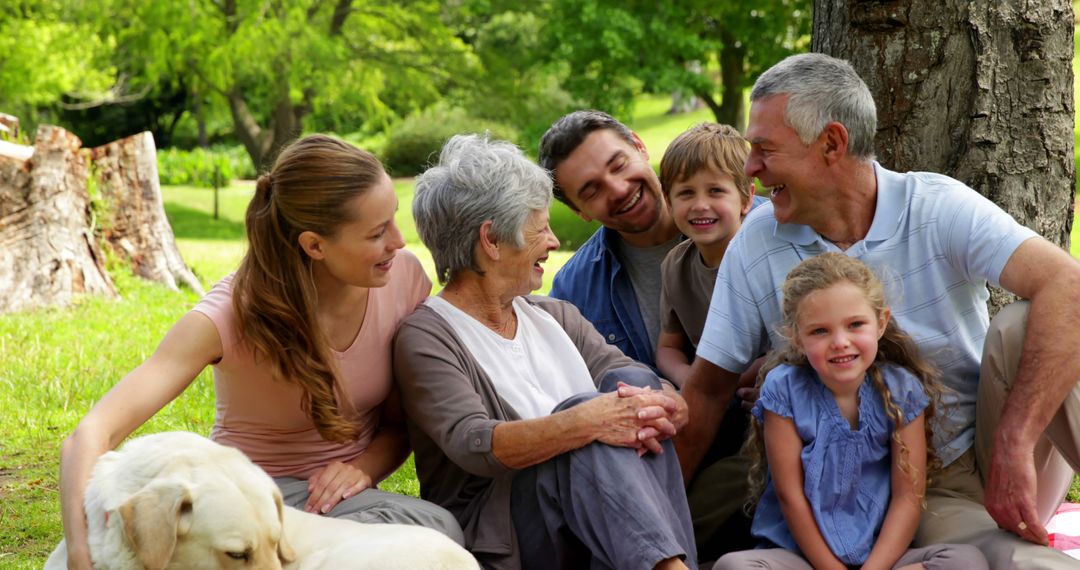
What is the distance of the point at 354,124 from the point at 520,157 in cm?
3769

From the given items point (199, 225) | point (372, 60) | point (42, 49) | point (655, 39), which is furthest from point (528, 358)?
point (42, 49)

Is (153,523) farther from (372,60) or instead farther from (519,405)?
(372,60)

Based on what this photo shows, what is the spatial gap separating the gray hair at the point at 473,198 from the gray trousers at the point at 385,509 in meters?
0.77

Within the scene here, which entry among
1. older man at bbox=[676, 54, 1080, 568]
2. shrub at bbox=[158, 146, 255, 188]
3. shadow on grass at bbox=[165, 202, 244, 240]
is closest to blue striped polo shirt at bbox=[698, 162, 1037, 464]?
older man at bbox=[676, 54, 1080, 568]

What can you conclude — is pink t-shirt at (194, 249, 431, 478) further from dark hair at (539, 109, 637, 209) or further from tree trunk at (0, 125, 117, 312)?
tree trunk at (0, 125, 117, 312)

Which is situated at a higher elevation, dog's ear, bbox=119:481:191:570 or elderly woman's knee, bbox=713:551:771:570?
dog's ear, bbox=119:481:191:570

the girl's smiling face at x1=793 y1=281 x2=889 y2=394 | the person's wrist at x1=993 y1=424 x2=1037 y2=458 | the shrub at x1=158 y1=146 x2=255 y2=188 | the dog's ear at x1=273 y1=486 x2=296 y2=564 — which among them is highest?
the girl's smiling face at x1=793 y1=281 x2=889 y2=394

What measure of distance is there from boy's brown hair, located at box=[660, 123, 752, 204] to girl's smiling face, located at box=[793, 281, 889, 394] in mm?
915

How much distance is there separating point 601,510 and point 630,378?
21.7 inches

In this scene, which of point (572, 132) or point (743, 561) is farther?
point (572, 132)

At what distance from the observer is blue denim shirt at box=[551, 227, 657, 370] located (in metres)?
4.84

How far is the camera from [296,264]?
3.60m

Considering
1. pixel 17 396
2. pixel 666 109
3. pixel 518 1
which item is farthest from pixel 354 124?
pixel 17 396

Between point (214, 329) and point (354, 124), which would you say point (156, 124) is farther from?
point (214, 329)
